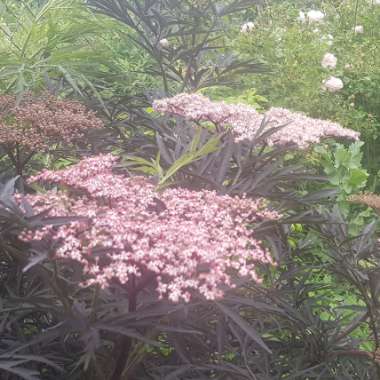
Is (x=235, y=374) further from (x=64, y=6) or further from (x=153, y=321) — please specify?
(x=64, y=6)

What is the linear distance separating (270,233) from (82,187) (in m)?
0.50

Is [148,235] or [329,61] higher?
[148,235]

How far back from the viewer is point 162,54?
238 cm

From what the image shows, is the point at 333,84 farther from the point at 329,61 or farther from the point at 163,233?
the point at 163,233

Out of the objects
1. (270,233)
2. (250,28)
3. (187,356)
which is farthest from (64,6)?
(250,28)

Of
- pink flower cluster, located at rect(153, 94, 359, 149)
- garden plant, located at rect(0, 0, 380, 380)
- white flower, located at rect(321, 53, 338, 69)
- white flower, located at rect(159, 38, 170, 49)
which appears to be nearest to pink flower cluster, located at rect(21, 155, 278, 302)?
garden plant, located at rect(0, 0, 380, 380)

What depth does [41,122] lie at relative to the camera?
1679 mm

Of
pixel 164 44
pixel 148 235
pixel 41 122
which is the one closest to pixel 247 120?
pixel 41 122

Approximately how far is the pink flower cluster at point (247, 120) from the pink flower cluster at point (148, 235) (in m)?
0.41

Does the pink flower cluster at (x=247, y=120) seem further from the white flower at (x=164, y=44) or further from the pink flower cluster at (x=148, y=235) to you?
the white flower at (x=164, y=44)

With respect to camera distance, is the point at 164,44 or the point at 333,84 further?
the point at 333,84

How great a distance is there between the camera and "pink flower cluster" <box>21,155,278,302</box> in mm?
997

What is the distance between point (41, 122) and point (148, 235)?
768 millimetres

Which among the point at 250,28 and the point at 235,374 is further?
the point at 250,28
